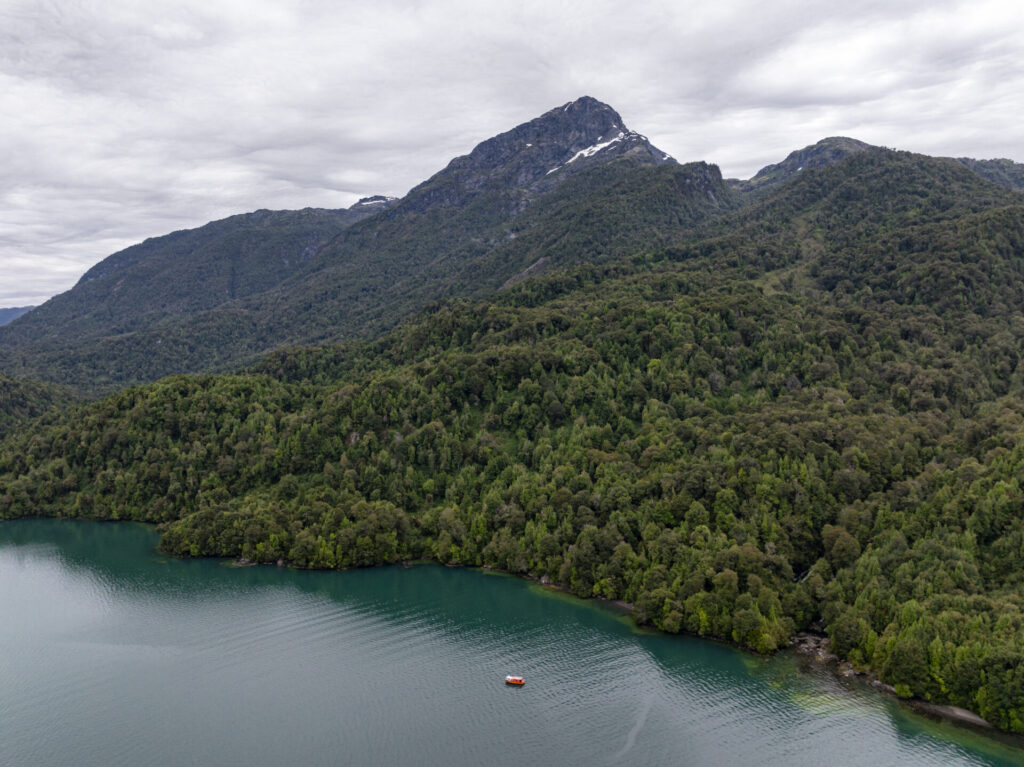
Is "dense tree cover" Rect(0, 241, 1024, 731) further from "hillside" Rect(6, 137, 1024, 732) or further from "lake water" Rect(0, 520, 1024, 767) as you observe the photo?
"lake water" Rect(0, 520, 1024, 767)

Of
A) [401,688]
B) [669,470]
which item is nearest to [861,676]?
[669,470]

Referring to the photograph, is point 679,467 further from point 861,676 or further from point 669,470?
point 861,676

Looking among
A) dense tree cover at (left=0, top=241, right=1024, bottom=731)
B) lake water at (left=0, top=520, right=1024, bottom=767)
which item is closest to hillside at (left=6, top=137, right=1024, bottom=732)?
dense tree cover at (left=0, top=241, right=1024, bottom=731)

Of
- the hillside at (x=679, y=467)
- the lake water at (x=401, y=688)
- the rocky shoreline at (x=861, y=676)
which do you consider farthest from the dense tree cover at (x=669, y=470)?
the lake water at (x=401, y=688)

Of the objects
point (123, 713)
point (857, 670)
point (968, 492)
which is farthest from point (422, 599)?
point (968, 492)

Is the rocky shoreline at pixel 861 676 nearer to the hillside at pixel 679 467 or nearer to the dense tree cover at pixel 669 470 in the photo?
the hillside at pixel 679 467

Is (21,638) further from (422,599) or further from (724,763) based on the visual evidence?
(724,763)
